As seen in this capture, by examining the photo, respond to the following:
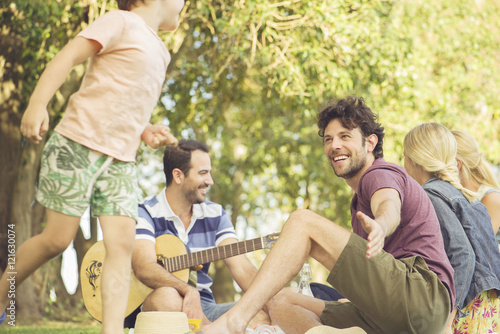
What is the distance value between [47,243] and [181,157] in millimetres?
2258

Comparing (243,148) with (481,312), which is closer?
(481,312)

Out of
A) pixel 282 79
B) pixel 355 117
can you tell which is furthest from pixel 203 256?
pixel 282 79

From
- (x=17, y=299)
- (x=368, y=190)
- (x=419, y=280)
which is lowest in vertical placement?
(x=17, y=299)

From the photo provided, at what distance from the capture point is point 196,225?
4.62 meters

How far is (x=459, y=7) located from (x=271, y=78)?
508 cm

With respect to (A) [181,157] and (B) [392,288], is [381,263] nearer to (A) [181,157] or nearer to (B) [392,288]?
(B) [392,288]

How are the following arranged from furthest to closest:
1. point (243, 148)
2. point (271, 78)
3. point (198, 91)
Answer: point (243, 148) → point (198, 91) → point (271, 78)

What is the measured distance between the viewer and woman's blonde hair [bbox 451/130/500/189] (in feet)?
13.8

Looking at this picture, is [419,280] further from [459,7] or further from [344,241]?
[459,7]

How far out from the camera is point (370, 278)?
9.32 feet

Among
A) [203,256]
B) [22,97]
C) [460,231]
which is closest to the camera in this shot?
[460,231]

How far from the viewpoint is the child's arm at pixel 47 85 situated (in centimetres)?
250

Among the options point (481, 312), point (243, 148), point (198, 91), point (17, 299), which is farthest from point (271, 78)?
point (243, 148)

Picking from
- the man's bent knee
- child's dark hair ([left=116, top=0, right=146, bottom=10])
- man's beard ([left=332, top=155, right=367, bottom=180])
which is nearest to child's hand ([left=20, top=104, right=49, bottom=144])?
child's dark hair ([left=116, top=0, right=146, bottom=10])
